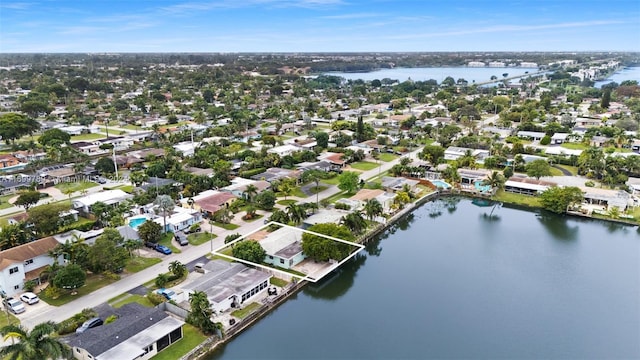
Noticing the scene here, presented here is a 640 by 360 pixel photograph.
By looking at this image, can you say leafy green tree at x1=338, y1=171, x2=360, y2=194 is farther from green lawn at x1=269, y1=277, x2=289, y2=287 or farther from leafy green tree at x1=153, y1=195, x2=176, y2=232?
green lawn at x1=269, y1=277, x2=289, y2=287

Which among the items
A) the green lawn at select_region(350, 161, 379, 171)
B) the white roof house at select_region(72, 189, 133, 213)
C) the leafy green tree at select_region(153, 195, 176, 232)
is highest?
the leafy green tree at select_region(153, 195, 176, 232)

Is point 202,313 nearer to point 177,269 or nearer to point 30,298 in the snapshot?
point 177,269

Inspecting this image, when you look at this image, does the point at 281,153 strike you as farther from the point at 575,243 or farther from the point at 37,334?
the point at 37,334

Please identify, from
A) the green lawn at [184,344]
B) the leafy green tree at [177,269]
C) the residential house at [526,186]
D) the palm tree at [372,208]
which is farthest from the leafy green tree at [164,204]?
the residential house at [526,186]

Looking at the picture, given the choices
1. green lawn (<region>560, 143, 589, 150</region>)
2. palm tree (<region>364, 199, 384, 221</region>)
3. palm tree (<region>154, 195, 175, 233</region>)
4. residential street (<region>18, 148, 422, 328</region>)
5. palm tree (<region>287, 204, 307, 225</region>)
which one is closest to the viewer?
residential street (<region>18, 148, 422, 328</region>)

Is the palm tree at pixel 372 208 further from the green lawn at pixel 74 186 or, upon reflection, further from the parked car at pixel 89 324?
the green lawn at pixel 74 186

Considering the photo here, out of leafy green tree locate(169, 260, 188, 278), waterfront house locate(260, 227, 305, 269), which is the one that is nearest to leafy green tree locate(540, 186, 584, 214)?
waterfront house locate(260, 227, 305, 269)

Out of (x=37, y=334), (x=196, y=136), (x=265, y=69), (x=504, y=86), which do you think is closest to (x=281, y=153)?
(x=196, y=136)
